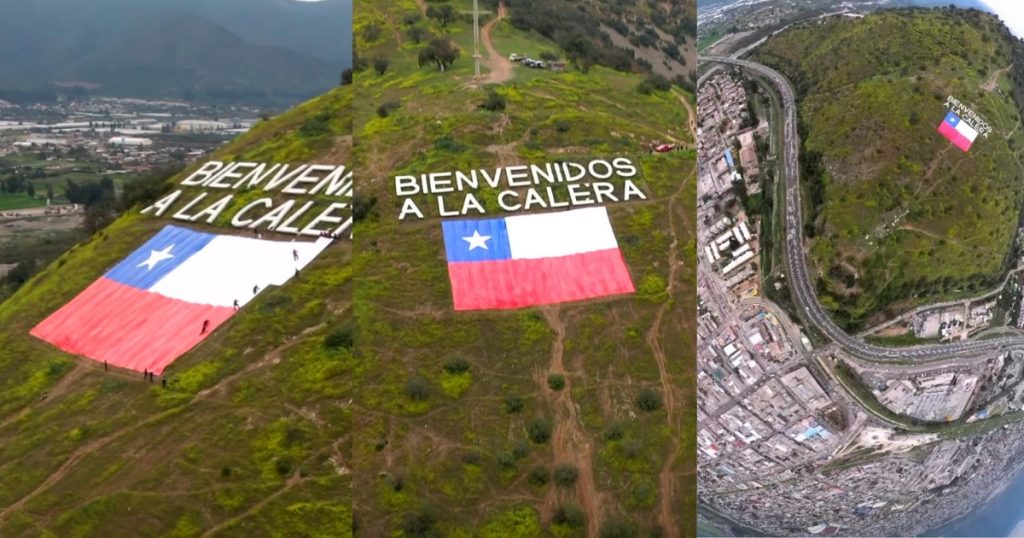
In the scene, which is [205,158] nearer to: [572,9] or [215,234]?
[215,234]

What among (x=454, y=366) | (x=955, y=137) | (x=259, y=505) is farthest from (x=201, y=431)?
(x=955, y=137)

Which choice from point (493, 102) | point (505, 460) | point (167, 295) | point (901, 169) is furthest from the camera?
point (493, 102)

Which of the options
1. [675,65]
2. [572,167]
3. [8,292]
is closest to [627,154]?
[572,167]

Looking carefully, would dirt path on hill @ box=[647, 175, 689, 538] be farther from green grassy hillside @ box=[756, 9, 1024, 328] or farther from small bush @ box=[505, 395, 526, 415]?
green grassy hillside @ box=[756, 9, 1024, 328]

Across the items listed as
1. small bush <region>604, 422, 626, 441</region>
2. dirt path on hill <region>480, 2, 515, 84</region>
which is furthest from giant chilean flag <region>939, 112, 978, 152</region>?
dirt path on hill <region>480, 2, 515, 84</region>

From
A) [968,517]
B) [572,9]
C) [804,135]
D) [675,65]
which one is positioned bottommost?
[968,517]

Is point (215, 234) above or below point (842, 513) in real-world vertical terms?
above

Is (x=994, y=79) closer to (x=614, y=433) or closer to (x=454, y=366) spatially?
(x=614, y=433)
